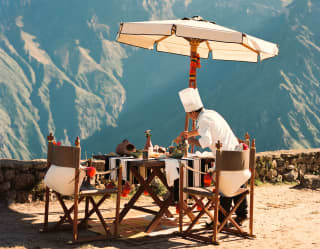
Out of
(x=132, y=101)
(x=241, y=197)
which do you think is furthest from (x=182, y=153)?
(x=132, y=101)

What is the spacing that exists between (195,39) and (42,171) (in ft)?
8.71

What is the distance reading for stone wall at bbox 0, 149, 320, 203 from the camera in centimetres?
630

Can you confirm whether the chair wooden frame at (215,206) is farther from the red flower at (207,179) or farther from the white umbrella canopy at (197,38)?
the white umbrella canopy at (197,38)

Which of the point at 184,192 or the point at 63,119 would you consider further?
the point at 63,119

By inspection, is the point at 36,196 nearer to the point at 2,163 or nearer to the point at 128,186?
the point at 2,163

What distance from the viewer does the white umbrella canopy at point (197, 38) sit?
524 cm

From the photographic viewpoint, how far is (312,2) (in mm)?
111375

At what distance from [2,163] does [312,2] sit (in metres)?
115

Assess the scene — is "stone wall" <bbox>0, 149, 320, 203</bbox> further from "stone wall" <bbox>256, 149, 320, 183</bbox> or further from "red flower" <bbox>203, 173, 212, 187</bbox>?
"red flower" <bbox>203, 173, 212, 187</bbox>

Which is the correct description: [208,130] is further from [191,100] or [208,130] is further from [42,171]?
[42,171]

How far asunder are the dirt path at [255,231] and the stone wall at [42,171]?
7.0 inches

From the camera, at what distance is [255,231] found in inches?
201

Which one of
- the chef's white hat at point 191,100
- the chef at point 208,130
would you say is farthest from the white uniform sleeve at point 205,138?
the chef's white hat at point 191,100

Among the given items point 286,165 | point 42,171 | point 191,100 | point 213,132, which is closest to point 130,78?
point 286,165
